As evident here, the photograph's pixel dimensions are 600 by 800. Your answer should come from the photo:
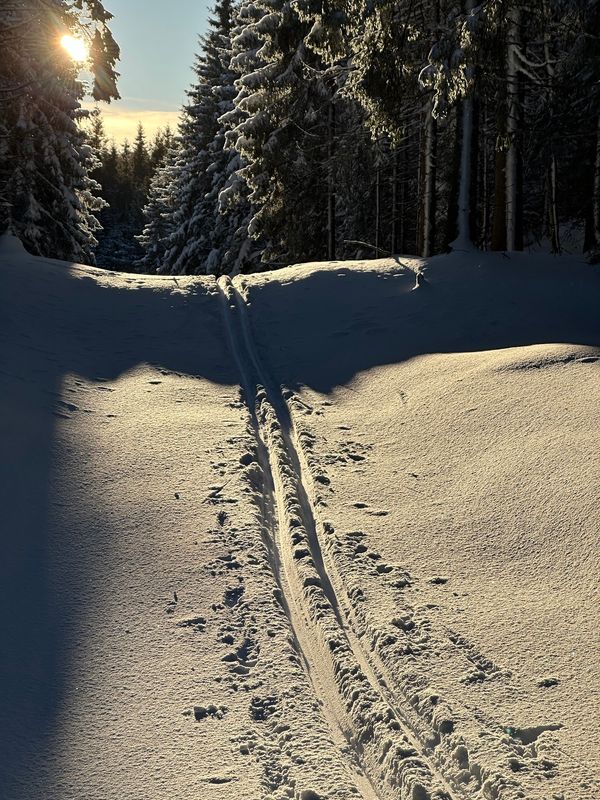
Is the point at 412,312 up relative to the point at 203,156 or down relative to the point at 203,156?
down

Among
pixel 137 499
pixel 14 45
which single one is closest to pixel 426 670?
pixel 137 499

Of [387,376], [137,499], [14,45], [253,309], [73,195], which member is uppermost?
[14,45]

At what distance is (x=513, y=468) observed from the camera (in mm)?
6125

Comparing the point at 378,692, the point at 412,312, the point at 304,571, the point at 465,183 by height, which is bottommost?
the point at 378,692

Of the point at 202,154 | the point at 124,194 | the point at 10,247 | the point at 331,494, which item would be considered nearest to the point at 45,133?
the point at 10,247

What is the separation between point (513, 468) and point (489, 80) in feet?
27.6

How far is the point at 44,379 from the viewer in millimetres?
8852

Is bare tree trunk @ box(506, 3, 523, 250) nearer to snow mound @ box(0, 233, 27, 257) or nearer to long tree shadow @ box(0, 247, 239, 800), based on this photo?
long tree shadow @ box(0, 247, 239, 800)

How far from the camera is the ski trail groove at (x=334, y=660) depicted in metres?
3.46

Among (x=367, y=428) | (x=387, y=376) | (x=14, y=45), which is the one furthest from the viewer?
(x=14, y=45)

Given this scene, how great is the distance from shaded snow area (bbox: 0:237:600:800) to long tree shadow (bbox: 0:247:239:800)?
25mm

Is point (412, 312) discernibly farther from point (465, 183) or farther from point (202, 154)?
point (202, 154)

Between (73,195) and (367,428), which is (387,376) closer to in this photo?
(367,428)

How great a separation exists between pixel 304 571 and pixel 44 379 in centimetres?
519
